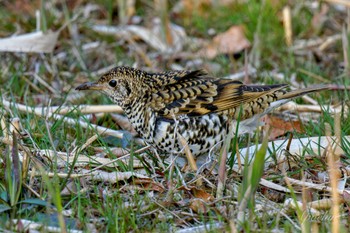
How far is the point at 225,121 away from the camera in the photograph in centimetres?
488

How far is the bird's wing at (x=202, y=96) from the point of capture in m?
4.88

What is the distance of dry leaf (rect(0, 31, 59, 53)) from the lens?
22.2 ft

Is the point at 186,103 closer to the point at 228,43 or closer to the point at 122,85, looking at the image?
the point at 122,85

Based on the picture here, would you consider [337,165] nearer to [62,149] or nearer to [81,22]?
[62,149]

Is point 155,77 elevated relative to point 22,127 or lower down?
elevated

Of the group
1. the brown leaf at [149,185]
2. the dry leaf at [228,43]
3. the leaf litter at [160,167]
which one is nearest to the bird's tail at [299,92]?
the leaf litter at [160,167]

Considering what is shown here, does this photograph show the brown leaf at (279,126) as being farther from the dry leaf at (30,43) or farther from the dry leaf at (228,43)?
the dry leaf at (30,43)

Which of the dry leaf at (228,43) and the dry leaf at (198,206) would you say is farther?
the dry leaf at (228,43)

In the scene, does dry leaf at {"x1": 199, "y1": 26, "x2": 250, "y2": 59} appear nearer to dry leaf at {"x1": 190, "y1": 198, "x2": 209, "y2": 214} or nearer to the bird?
the bird

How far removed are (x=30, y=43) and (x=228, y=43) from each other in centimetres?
A: 213

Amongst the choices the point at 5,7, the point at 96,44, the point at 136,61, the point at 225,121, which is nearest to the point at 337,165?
the point at 225,121

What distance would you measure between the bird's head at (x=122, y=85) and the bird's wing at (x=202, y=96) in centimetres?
14

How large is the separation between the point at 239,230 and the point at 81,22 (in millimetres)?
4792

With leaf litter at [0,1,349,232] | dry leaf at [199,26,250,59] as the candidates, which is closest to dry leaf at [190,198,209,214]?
leaf litter at [0,1,349,232]
